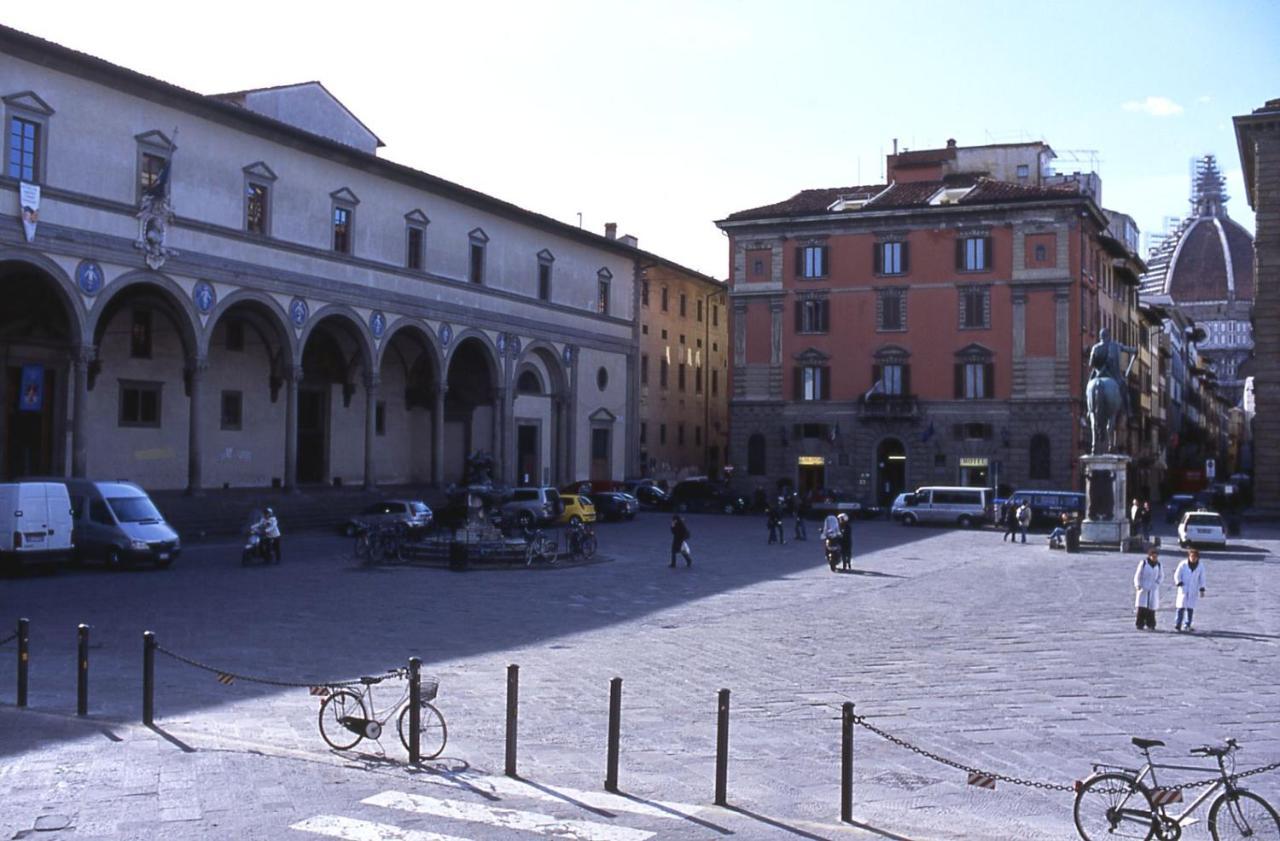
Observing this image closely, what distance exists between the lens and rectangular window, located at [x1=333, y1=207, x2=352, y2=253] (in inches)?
1609

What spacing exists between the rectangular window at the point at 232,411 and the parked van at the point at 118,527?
1310 cm

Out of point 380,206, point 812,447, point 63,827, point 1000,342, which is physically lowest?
point 63,827

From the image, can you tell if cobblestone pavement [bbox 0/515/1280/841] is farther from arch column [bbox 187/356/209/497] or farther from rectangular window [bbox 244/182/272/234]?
rectangular window [bbox 244/182/272/234]

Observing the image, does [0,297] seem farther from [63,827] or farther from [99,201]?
[63,827]

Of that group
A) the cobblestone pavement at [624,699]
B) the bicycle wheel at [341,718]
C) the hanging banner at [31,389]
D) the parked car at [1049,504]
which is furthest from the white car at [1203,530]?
the hanging banner at [31,389]

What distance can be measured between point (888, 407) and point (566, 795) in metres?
46.1

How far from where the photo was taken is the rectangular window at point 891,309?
54344 mm

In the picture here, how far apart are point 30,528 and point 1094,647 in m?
19.0

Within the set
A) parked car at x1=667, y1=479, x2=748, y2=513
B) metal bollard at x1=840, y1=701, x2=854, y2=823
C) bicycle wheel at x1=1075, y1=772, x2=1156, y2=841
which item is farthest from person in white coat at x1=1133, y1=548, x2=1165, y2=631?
parked car at x1=667, y1=479, x2=748, y2=513

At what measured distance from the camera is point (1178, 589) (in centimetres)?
1856

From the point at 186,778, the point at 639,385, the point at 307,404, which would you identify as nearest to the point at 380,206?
the point at 307,404

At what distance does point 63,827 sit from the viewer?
321 inches

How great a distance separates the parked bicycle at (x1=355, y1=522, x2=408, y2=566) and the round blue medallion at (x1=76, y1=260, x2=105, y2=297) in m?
9.80

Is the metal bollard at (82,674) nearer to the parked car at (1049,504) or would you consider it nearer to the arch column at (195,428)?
the arch column at (195,428)
